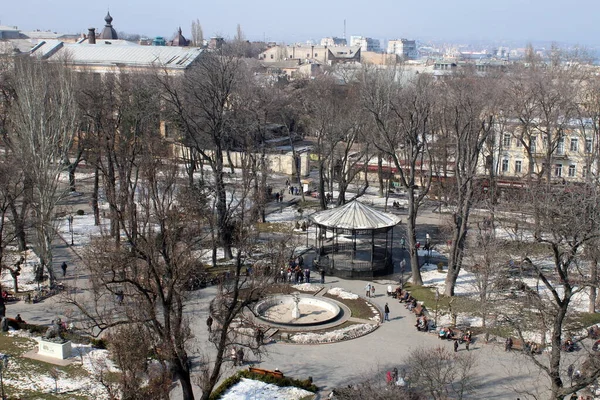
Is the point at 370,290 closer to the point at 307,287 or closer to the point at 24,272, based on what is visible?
the point at 307,287

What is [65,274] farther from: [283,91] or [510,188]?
[283,91]

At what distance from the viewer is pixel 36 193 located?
31641 millimetres

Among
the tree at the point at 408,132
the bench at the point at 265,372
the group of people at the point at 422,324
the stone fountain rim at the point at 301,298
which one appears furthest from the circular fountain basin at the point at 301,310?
the tree at the point at 408,132

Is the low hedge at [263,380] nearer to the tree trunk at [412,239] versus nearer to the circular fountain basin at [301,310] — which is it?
the circular fountain basin at [301,310]

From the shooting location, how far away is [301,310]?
27.9 m

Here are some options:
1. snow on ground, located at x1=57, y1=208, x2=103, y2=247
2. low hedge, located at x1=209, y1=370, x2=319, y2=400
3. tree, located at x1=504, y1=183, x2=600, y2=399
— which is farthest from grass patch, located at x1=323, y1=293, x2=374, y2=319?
snow on ground, located at x1=57, y1=208, x2=103, y2=247

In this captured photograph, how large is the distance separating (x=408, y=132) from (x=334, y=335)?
10.3 meters

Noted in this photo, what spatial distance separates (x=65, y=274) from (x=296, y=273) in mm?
11272

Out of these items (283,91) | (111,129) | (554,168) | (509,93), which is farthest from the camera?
(283,91)

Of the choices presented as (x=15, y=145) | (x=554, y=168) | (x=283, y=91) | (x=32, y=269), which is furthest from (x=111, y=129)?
(x=283, y=91)

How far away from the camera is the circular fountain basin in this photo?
86.7 feet

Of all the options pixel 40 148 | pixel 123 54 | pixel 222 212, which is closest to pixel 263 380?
pixel 222 212

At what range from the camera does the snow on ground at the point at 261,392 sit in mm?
20562

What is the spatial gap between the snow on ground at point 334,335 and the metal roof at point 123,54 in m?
50.9
